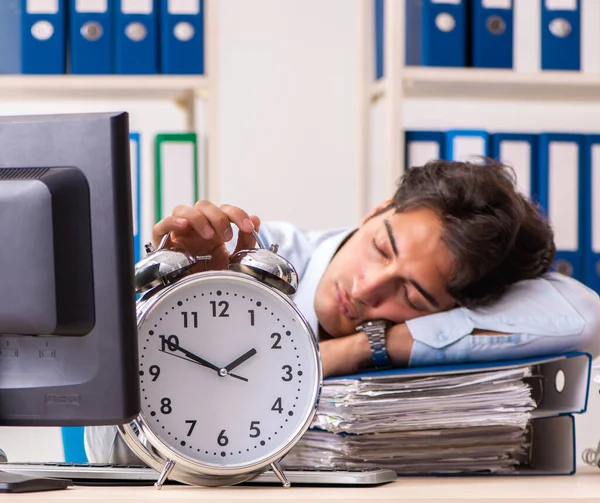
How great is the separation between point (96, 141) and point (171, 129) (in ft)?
6.68

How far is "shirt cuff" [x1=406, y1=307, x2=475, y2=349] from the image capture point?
128cm

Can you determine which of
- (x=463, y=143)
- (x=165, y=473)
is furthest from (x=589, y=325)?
(x=463, y=143)

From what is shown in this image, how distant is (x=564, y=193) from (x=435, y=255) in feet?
3.06

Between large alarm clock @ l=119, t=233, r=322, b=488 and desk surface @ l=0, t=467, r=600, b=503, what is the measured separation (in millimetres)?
36

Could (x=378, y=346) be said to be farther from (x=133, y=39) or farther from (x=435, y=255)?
(x=133, y=39)

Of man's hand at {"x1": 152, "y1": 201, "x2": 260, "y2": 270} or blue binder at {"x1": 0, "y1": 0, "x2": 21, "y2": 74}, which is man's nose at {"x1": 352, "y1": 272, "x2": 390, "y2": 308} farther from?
blue binder at {"x1": 0, "y1": 0, "x2": 21, "y2": 74}

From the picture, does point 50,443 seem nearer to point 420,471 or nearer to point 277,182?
point 420,471

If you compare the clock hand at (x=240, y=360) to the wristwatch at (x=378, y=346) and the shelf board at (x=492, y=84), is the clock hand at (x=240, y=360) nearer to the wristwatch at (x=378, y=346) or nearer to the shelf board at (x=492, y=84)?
the wristwatch at (x=378, y=346)

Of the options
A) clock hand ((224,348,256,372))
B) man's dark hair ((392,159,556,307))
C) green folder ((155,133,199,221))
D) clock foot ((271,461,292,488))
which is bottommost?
clock foot ((271,461,292,488))

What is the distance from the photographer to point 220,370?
925 millimetres

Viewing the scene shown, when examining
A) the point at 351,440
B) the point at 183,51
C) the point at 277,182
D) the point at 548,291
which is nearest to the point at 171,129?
the point at 277,182

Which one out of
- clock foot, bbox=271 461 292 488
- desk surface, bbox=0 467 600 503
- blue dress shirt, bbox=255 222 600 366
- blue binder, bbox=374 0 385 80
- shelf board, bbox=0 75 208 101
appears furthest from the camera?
blue binder, bbox=374 0 385 80

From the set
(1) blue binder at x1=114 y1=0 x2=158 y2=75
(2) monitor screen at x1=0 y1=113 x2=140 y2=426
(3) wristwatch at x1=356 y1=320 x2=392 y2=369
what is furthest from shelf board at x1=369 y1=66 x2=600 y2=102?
(2) monitor screen at x1=0 y1=113 x2=140 y2=426

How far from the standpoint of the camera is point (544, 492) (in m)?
0.85
